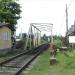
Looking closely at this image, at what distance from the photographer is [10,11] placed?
5491 centimetres

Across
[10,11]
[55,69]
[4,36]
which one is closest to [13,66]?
[55,69]

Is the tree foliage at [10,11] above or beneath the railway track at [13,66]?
above

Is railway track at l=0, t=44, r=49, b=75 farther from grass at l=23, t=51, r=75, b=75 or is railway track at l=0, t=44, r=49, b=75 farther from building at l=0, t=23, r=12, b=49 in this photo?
building at l=0, t=23, r=12, b=49

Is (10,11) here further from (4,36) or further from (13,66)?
(13,66)

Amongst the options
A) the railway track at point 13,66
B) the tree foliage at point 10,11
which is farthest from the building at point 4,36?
the railway track at point 13,66

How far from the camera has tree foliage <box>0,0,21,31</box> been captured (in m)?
54.2

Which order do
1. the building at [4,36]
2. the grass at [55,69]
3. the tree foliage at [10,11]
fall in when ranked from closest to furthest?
the grass at [55,69] < the building at [4,36] < the tree foliage at [10,11]

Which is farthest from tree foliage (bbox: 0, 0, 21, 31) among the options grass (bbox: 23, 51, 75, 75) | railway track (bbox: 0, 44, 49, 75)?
grass (bbox: 23, 51, 75, 75)

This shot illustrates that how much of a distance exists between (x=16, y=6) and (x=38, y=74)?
40.2 metres

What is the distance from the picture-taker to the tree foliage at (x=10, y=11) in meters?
54.2

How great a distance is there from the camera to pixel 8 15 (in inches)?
2142

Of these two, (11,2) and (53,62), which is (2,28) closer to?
(11,2)

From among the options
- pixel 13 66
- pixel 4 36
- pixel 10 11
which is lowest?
pixel 13 66

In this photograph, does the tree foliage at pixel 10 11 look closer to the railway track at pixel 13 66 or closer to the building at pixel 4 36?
the building at pixel 4 36
